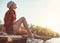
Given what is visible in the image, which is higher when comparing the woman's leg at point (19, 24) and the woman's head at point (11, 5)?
the woman's head at point (11, 5)

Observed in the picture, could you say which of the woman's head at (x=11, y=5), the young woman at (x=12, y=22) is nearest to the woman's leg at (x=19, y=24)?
the young woman at (x=12, y=22)

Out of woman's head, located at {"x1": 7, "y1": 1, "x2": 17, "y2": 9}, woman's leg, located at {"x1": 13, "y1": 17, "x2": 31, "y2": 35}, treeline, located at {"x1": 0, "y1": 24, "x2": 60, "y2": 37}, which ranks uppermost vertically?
woman's head, located at {"x1": 7, "y1": 1, "x2": 17, "y2": 9}

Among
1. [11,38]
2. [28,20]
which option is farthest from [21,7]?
[11,38]

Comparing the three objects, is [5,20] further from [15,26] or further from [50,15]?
[50,15]

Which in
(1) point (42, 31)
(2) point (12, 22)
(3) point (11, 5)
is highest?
(3) point (11, 5)

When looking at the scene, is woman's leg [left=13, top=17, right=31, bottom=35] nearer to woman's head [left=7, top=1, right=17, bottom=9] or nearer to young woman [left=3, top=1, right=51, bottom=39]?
young woman [left=3, top=1, right=51, bottom=39]

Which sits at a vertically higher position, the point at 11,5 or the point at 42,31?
the point at 11,5

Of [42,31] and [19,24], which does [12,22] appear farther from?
[42,31]

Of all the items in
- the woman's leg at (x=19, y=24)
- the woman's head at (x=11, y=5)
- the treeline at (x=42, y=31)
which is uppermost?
the woman's head at (x=11, y=5)

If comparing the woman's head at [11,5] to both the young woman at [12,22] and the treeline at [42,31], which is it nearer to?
the young woman at [12,22]

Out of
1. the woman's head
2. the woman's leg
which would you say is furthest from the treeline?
the woman's head

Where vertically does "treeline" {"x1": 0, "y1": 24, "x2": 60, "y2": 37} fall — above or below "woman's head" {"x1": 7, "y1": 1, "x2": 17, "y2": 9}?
below

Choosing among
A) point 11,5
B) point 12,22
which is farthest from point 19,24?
point 11,5

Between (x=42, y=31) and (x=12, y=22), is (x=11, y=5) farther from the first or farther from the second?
(x=42, y=31)
